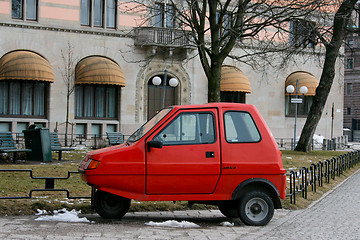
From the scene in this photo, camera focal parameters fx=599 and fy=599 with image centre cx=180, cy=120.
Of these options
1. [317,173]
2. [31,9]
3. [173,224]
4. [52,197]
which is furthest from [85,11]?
[173,224]

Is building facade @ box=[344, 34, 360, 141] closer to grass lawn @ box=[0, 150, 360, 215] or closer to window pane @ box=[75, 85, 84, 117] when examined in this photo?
window pane @ box=[75, 85, 84, 117]

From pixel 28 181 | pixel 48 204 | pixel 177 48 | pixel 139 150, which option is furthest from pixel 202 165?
pixel 177 48

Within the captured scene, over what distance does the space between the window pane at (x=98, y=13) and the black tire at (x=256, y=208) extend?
2667 cm

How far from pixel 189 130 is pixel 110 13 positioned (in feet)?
87.3

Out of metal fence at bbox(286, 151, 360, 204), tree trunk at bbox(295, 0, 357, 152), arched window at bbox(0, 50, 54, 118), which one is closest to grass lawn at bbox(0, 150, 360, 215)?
metal fence at bbox(286, 151, 360, 204)

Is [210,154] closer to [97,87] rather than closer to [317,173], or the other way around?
[317,173]

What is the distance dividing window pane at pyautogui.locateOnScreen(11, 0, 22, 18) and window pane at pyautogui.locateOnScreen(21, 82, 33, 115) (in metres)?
3.74

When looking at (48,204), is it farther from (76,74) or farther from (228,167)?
(76,74)

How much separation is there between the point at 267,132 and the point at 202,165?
1313mm

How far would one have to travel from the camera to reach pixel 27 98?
33.4 meters

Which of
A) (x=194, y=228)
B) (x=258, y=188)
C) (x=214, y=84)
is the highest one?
(x=214, y=84)

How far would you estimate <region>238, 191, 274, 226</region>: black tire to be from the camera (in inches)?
392

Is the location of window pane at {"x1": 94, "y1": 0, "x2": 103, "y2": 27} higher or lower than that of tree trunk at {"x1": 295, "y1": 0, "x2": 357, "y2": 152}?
higher

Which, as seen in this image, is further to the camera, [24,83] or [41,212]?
[24,83]
